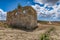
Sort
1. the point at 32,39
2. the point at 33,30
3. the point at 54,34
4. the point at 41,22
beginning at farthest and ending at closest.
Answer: the point at 41,22 → the point at 33,30 → the point at 54,34 → the point at 32,39

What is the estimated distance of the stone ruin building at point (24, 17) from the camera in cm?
1303

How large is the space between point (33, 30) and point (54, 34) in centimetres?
236

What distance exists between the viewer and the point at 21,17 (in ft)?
43.1

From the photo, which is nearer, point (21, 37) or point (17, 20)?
point (21, 37)

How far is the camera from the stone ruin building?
13.0 metres

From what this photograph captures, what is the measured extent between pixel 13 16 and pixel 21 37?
3679mm

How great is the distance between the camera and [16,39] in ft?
32.0

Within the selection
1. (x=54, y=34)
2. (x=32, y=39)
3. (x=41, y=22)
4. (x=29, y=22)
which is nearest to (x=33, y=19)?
(x=29, y=22)

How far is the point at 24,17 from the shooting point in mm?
13070

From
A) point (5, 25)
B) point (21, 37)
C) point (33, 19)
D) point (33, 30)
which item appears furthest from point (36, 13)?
point (21, 37)

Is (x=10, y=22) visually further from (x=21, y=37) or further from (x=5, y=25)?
(x=21, y=37)

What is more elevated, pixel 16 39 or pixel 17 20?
pixel 17 20

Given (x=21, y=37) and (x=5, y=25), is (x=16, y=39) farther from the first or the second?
(x=5, y=25)

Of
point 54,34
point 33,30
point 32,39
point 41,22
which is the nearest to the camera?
point 32,39
